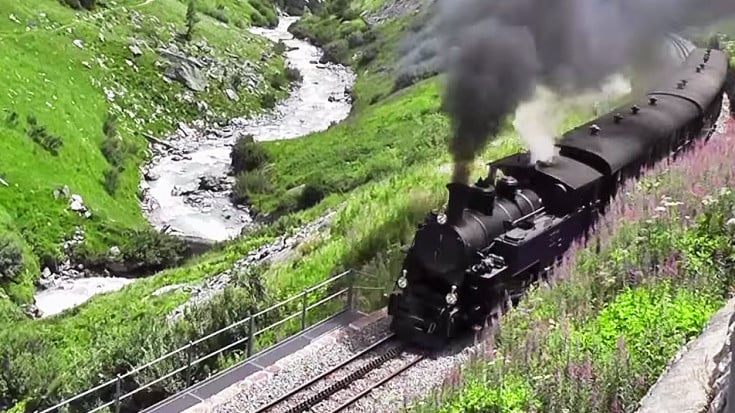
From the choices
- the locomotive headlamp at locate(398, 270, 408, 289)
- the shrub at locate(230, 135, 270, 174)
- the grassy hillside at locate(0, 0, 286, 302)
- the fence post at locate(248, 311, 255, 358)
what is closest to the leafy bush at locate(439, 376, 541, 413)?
the locomotive headlamp at locate(398, 270, 408, 289)

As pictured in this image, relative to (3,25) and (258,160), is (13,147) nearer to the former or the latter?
(258,160)

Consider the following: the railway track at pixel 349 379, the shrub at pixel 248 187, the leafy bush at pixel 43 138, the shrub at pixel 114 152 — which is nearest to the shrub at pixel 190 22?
the shrub at pixel 114 152

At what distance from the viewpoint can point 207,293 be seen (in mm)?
25250

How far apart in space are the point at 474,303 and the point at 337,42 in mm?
76342

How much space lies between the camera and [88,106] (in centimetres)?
5747

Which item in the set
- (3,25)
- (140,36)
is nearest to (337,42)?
(140,36)

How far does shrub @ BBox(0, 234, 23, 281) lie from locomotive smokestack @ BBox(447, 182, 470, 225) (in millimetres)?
27546

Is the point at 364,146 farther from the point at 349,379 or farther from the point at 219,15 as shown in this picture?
the point at 219,15

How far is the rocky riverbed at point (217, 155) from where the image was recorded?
47062mm

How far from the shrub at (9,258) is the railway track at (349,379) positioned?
2620 centimetres

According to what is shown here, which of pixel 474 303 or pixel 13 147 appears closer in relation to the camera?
pixel 474 303

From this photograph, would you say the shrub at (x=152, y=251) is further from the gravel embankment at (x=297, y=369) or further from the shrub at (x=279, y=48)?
the shrub at (x=279, y=48)

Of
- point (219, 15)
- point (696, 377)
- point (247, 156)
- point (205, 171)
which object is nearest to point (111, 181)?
point (205, 171)

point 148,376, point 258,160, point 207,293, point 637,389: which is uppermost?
point 637,389
